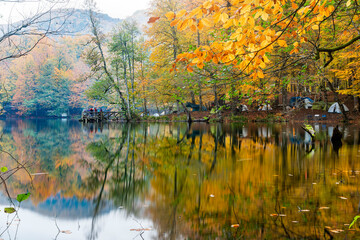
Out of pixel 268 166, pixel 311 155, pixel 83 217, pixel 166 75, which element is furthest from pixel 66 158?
pixel 166 75

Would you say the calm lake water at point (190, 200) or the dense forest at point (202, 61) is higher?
the dense forest at point (202, 61)

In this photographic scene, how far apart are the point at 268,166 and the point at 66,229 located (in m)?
3.82

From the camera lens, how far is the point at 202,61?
2.24 meters

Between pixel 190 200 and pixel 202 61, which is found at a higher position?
pixel 202 61

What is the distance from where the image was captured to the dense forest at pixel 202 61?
2.34m

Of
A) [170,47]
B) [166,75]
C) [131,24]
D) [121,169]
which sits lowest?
[121,169]

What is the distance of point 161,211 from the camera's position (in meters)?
2.78

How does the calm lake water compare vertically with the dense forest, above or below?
below

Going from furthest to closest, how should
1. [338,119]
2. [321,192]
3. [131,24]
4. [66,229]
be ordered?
1. [131,24]
2. [338,119]
3. [321,192]
4. [66,229]

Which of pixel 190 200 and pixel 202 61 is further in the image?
pixel 190 200

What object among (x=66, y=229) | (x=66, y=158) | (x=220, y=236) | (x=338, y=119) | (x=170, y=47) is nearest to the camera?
(x=220, y=236)

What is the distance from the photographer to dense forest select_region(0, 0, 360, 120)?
2.34 metres

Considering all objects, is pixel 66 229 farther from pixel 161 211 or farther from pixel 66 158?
pixel 66 158

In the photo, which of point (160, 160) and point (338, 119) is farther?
point (338, 119)
